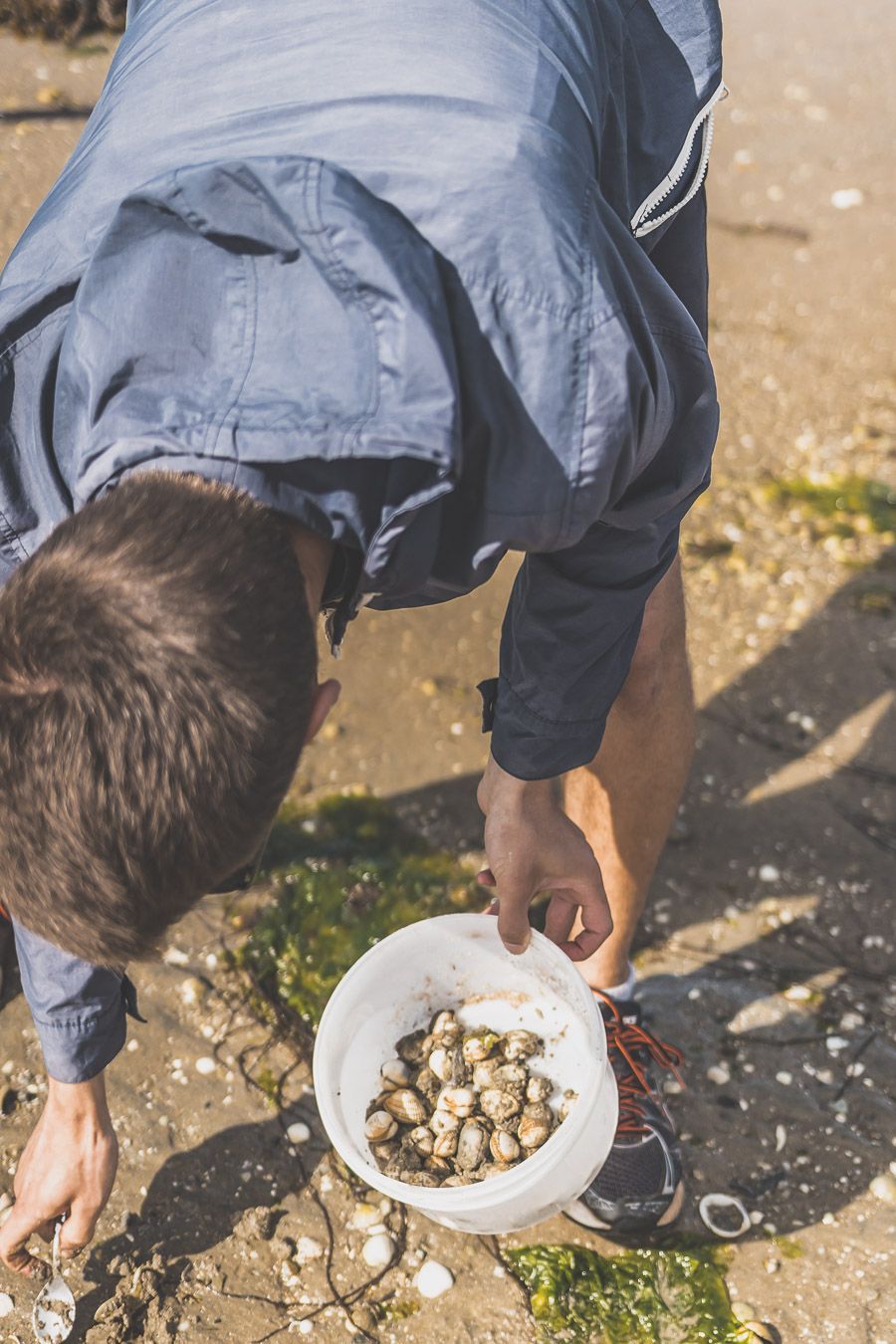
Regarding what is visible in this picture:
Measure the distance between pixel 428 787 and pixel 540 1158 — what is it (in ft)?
4.36

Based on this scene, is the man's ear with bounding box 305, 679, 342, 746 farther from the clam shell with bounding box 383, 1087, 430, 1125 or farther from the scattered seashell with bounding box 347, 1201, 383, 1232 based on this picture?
the scattered seashell with bounding box 347, 1201, 383, 1232

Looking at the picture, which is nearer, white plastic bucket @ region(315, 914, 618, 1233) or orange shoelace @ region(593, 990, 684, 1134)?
white plastic bucket @ region(315, 914, 618, 1233)

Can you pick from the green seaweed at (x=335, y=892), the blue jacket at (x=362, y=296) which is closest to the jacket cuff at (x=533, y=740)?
the blue jacket at (x=362, y=296)

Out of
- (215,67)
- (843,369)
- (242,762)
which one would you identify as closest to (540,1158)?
(242,762)

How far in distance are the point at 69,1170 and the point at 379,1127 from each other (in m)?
0.52

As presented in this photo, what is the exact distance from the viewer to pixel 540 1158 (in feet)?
5.97

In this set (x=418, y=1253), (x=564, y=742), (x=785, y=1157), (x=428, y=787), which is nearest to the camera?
(x=564, y=742)

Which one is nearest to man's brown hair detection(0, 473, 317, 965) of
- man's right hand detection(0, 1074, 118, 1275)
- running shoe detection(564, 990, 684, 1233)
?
man's right hand detection(0, 1074, 118, 1275)

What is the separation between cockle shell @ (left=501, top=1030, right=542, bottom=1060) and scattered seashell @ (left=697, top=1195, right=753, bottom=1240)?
0.49 meters

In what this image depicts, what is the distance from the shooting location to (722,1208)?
2.30 metres

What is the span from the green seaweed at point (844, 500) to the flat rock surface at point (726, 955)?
6 centimetres

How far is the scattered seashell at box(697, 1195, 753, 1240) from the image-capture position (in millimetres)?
2262

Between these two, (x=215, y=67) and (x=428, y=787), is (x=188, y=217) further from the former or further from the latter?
(x=428, y=787)

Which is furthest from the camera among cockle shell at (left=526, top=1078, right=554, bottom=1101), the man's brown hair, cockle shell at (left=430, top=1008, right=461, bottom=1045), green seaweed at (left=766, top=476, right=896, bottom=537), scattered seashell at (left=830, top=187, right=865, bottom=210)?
scattered seashell at (left=830, top=187, right=865, bottom=210)
